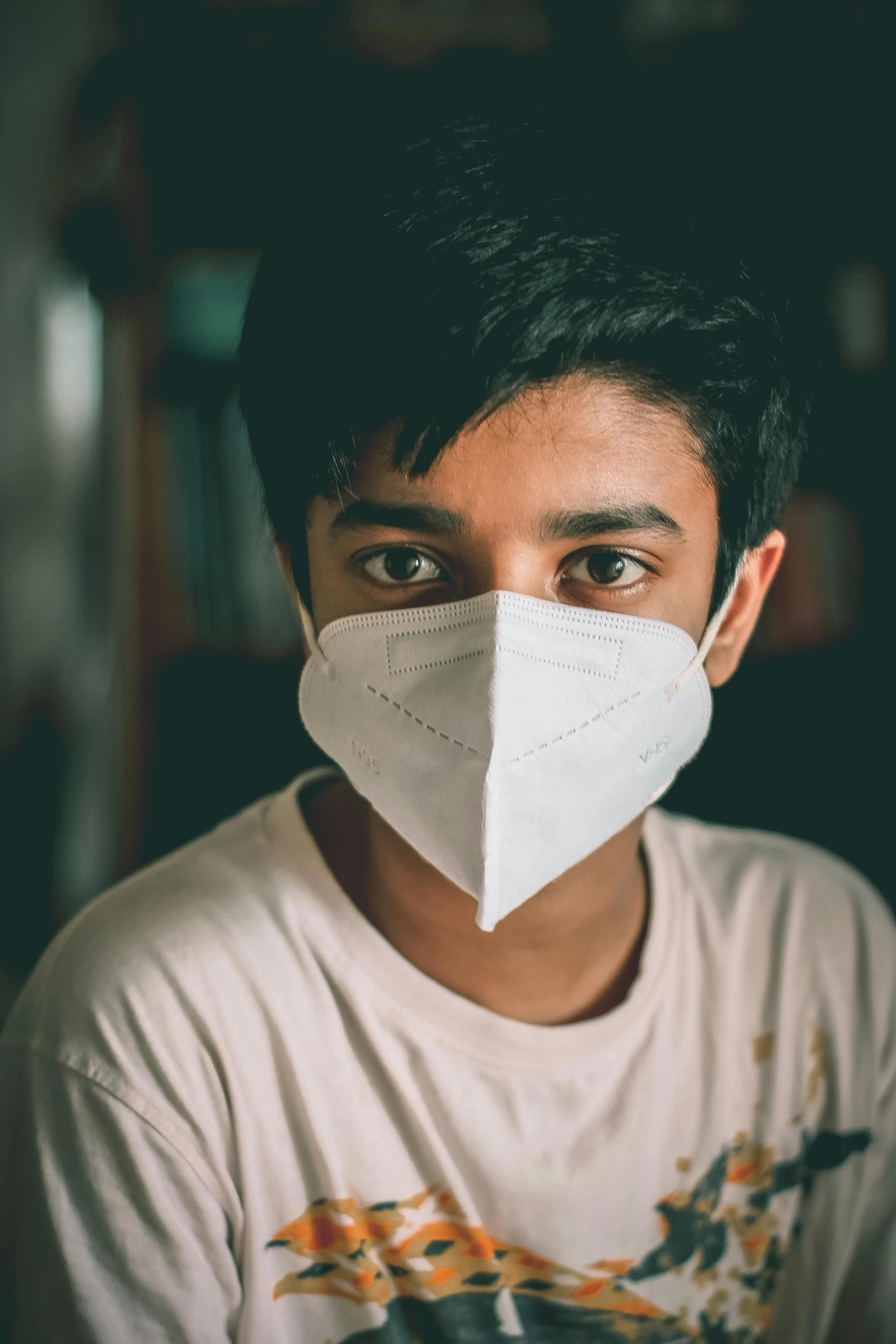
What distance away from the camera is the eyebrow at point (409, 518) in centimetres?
80

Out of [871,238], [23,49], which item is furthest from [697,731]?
[23,49]

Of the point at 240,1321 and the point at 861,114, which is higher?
the point at 861,114

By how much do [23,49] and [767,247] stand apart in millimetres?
2235

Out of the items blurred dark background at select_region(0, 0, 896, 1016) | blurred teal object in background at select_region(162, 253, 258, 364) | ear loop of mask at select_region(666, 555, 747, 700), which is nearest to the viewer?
ear loop of mask at select_region(666, 555, 747, 700)

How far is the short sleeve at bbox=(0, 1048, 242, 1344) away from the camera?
0.82 metres

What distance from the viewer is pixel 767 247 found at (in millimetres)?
948

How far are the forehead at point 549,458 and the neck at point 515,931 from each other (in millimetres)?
348

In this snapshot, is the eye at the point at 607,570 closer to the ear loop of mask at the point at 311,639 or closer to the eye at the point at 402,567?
the eye at the point at 402,567

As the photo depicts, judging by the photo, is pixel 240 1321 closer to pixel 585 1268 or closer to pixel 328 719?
pixel 585 1268

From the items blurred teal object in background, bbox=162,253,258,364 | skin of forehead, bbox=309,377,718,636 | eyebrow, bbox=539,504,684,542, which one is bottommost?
eyebrow, bbox=539,504,684,542

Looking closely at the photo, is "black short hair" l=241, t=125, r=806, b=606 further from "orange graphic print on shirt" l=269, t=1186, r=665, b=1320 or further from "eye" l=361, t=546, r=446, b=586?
"orange graphic print on shirt" l=269, t=1186, r=665, b=1320

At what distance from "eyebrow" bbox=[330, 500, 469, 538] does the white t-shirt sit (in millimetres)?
349

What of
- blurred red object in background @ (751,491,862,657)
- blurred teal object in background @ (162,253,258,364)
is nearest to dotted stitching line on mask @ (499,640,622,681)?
blurred red object in background @ (751,491,862,657)

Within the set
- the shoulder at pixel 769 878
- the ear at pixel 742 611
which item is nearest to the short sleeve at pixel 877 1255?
the shoulder at pixel 769 878
